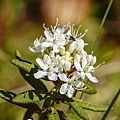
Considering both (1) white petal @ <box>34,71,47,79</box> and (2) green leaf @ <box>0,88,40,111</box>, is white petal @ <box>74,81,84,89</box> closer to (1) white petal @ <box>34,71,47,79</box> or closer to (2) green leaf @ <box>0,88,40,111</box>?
(1) white petal @ <box>34,71,47,79</box>

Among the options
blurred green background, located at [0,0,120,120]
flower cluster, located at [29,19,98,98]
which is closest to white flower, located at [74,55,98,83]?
flower cluster, located at [29,19,98,98]

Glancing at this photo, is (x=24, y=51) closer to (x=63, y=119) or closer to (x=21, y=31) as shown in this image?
(x=21, y=31)

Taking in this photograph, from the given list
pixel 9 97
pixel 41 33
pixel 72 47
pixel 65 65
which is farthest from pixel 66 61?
pixel 41 33

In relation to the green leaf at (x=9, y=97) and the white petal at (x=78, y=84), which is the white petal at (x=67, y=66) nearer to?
the white petal at (x=78, y=84)

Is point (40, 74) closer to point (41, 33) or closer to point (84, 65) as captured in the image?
point (84, 65)

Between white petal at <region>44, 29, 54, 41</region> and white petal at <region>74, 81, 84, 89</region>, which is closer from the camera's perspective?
white petal at <region>74, 81, 84, 89</region>

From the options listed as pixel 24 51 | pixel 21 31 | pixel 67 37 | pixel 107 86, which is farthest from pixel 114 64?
pixel 67 37
